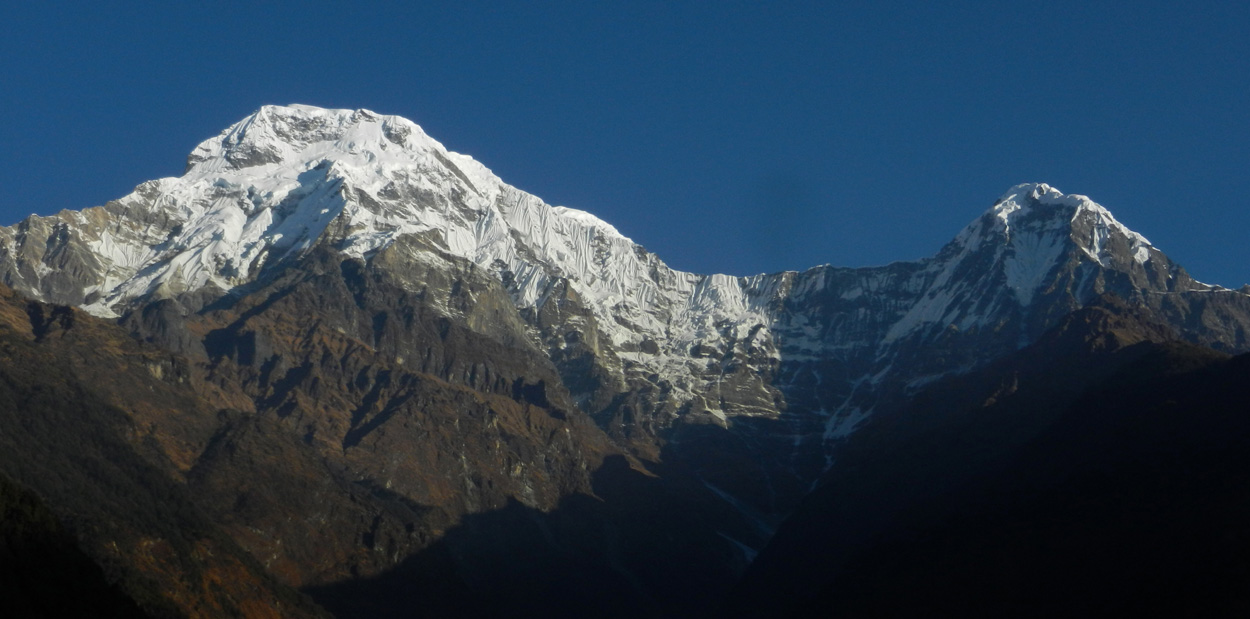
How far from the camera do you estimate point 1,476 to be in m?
167

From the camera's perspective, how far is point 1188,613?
655 ft

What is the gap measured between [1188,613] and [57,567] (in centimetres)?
13130

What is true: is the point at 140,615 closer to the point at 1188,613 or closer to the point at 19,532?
the point at 19,532

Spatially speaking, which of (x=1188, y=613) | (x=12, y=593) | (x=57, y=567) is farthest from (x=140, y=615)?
(x=1188, y=613)

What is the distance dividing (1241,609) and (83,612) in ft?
427

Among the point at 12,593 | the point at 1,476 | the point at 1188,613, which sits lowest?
the point at 12,593

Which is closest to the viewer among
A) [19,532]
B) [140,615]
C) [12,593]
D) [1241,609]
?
[12,593]

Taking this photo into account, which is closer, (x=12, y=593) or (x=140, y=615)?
(x=12, y=593)

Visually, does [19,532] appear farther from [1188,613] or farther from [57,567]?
[1188,613]

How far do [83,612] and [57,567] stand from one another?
26.1ft

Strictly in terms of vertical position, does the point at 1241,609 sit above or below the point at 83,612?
above

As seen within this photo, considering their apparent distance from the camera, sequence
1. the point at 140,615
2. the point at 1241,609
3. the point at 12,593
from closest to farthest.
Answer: the point at 12,593 → the point at 140,615 → the point at 1241,609

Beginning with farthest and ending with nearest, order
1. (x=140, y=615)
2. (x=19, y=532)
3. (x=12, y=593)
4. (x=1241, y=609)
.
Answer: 1. (x=1241, y=609)
2. (x=140, y=615)
3. (x=19, y=532)
4. (x=12, y=593)

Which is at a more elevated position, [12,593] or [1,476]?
[1,476]
